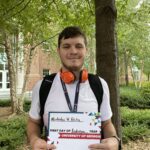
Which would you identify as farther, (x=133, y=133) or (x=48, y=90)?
(x=133, y=133)

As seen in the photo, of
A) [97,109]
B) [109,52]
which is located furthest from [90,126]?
[109,52]

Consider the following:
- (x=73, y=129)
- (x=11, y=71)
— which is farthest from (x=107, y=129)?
(x=11, y=71)

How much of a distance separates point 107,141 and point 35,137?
1.65 ft

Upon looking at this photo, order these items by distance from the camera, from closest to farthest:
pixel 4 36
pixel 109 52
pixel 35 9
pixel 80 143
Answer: pixel 80 143, pixel 109 52, pixel 35 9, pixel 4 36

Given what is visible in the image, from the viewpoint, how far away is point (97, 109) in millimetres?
2533

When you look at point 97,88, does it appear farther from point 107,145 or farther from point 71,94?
point 107,145

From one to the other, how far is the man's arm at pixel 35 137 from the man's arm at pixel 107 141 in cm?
30

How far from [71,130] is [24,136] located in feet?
23.8

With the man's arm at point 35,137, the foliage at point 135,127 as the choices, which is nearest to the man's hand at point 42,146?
the man's arm at point 35,137

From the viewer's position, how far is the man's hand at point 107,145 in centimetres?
239

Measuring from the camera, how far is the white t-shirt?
251 centimetres

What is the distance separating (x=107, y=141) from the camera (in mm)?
2461

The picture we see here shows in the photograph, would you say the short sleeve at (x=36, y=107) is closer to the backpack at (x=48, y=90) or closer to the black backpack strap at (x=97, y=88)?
the backpack at (x=48, y=90)

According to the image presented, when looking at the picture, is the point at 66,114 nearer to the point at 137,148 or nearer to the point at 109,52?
the point at 109,52
